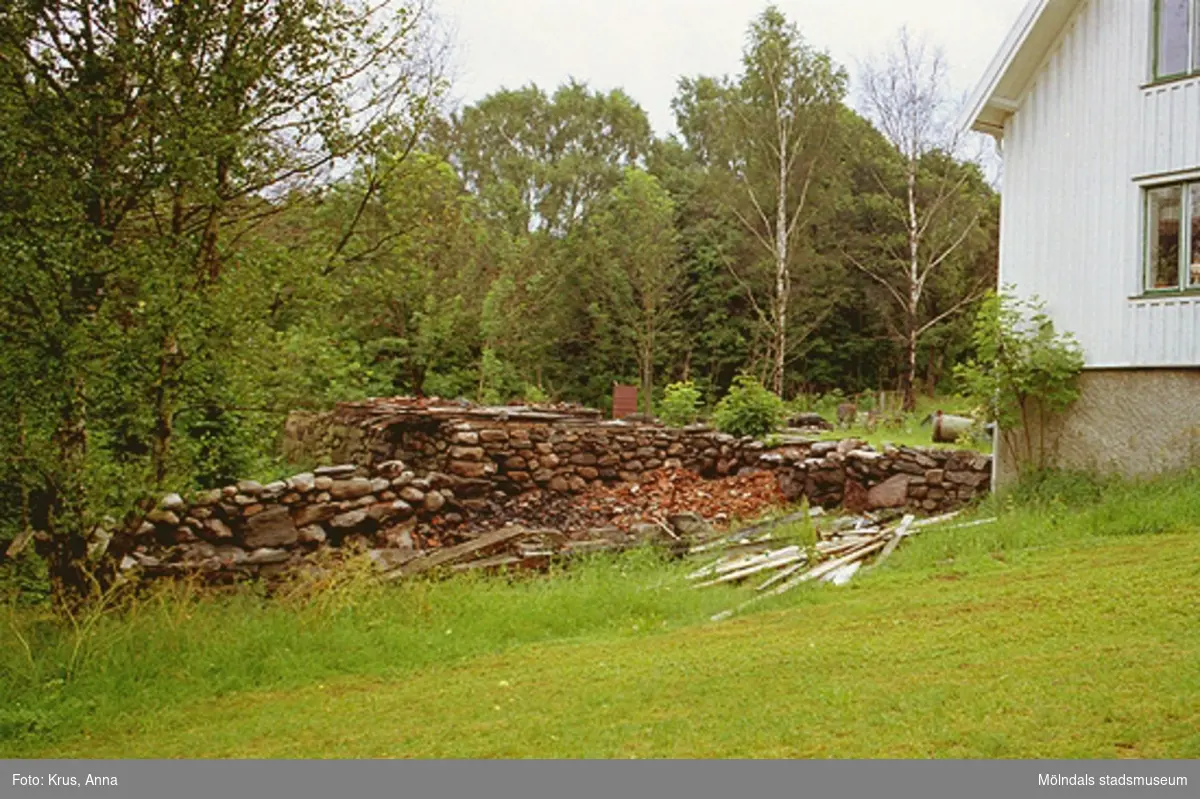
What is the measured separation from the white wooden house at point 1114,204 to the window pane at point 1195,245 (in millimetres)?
12

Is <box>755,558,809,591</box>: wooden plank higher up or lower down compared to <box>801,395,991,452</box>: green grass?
lower down

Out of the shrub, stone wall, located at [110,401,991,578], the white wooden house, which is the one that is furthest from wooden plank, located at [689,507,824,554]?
the white wooden house

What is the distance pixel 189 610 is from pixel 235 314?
2.47 metres

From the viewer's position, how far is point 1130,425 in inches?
444

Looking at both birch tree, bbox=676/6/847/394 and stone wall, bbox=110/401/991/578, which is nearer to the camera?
stone wall, bbox=110/401/991/578

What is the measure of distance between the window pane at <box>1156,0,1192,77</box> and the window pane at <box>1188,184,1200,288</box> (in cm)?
152

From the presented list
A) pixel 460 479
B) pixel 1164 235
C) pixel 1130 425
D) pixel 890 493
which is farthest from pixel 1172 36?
pixel 460 479

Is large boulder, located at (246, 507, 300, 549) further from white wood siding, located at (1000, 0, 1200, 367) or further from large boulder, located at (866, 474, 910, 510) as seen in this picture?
white wood siding, located at (1000, 0, 1200, 367)

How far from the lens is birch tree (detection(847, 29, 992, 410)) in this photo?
1044 inches

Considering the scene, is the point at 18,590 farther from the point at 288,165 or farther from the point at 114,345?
the point at 288,165

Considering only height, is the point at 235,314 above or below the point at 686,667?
above

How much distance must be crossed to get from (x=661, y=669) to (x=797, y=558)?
419 cm

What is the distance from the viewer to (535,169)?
37.0 metres

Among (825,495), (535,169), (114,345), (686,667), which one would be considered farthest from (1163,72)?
(535,169)
